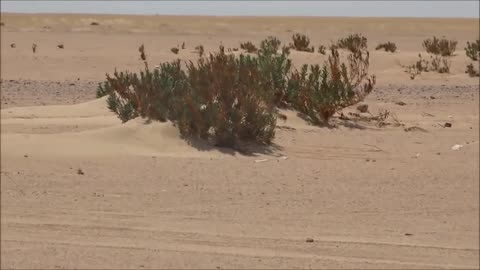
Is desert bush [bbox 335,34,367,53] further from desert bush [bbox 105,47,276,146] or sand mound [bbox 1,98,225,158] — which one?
Result: sand mound [bbox 1,98,225,158]

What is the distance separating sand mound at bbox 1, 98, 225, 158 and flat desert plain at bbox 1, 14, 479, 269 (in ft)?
0.08

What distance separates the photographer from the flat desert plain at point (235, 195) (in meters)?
6.93

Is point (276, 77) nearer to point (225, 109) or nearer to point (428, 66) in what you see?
point (225, 109)

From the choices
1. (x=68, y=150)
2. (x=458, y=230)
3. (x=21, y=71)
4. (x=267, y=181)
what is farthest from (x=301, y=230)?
(x=21, y=71)

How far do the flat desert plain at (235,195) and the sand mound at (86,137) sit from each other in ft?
0.08

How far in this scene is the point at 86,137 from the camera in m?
11.3

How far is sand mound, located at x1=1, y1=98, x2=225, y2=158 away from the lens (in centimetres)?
1059

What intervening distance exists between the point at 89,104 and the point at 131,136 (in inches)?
130

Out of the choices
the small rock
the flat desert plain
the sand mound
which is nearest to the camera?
the flat desert plain

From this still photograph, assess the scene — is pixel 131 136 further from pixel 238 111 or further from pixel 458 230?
pixel 458 230

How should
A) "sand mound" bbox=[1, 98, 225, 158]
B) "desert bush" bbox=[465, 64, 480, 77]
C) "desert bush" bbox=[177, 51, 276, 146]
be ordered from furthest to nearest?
"desert bush" bbox=[465, 64, 480, 77]
"desert bush" bbox=[177, 51, 276, 146]
"sand mound" bbox=[1, 98, 225, 158]

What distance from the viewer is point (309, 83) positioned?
15.1 m

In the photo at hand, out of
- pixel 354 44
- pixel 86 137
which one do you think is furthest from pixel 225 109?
pixel 354 44

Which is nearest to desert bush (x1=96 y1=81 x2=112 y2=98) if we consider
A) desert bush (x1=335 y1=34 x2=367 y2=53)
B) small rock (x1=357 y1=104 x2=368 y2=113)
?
small rock (x1=357 y1=104 x2=368 y2=113)
